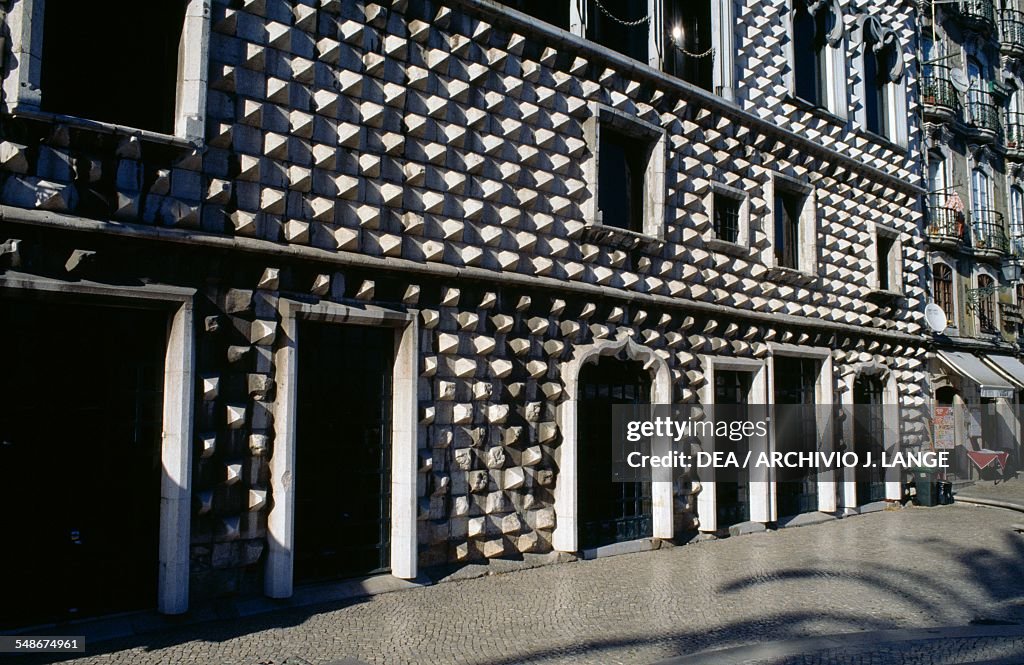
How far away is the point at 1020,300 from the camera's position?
26.0 meters

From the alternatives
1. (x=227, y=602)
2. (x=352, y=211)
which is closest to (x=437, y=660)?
(x=227, y=602)

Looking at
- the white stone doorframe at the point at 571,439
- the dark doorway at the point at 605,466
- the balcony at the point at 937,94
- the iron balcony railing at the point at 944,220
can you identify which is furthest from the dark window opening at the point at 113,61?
the balcony at the point at 937,94

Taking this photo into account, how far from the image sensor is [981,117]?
25.2m

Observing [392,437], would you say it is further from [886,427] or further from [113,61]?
[886,427]

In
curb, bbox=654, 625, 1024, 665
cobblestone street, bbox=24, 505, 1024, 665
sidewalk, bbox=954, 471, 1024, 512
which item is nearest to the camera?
curb, bbox=654, 625, 1024, 665

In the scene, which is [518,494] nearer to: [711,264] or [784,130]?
[711,264]

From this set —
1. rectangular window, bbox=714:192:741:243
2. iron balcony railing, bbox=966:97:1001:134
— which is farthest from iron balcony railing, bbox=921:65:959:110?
rectangular window, bbox=714:192:741:243

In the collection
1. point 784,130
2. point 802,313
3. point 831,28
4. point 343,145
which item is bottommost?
point 802,313

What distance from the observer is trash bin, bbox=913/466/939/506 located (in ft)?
57.4

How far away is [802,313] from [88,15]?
11994mm

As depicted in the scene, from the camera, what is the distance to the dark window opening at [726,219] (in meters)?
13.7

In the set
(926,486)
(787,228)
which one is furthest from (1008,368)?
(787,228)

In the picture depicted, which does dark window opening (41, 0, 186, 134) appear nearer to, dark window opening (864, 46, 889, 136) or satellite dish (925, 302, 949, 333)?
dark window opening (864, 46, 889, 136)

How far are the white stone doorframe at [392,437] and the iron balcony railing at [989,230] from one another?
20.7 m
